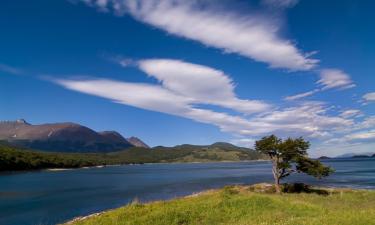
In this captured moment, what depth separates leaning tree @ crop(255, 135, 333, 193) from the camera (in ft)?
230

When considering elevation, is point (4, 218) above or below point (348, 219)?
below

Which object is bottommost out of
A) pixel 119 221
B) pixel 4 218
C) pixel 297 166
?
pixel 4 218

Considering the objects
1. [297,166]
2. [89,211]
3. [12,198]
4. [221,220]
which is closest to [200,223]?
[221,220]

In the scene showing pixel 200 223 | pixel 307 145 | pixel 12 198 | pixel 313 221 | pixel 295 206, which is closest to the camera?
pixel 313 221

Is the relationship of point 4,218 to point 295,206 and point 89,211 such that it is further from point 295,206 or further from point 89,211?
point 295,206

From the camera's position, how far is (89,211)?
66250mm

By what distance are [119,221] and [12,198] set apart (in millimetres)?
71730

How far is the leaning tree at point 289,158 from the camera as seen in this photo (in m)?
70.2

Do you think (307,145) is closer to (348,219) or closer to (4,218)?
(348,219)

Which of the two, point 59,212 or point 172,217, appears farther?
point 59,212

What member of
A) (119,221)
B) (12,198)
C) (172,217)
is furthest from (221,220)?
(12,198)

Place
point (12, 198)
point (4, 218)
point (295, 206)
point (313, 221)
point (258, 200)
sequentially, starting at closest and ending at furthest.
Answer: point (313, 221) < point (295, 206) < point (258, 200) < point (4, 218) < point (12, 198)

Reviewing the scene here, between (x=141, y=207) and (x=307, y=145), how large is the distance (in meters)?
44.8

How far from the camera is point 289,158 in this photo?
71.2m
